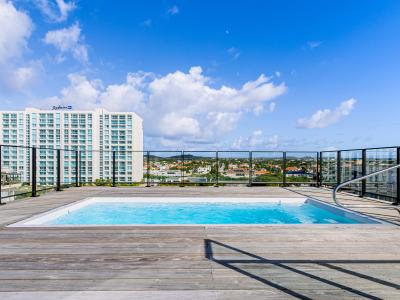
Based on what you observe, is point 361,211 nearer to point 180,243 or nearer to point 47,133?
point 180,243

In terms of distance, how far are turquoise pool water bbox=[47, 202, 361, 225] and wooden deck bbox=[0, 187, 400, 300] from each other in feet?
6.63

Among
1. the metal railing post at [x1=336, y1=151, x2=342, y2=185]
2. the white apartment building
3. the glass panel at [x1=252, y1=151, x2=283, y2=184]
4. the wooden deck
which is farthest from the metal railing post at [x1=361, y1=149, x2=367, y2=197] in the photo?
the white apartment building

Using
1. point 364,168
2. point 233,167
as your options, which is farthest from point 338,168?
point 233,167

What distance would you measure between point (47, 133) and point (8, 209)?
140ft

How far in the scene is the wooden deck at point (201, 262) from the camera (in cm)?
188

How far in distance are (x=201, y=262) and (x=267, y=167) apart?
7.20m

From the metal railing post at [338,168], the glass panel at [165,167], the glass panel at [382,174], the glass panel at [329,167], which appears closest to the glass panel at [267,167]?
the glass panel at [329,167]

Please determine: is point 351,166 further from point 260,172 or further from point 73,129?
point 73,129

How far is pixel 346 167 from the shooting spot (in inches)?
300

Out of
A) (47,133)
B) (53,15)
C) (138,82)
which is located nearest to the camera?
(53,15)

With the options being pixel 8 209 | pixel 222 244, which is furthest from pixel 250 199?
pixel 8 209

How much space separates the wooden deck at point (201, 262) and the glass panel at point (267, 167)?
5541 mm

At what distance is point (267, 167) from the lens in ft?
30.3

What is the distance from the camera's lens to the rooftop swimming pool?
5410mm
